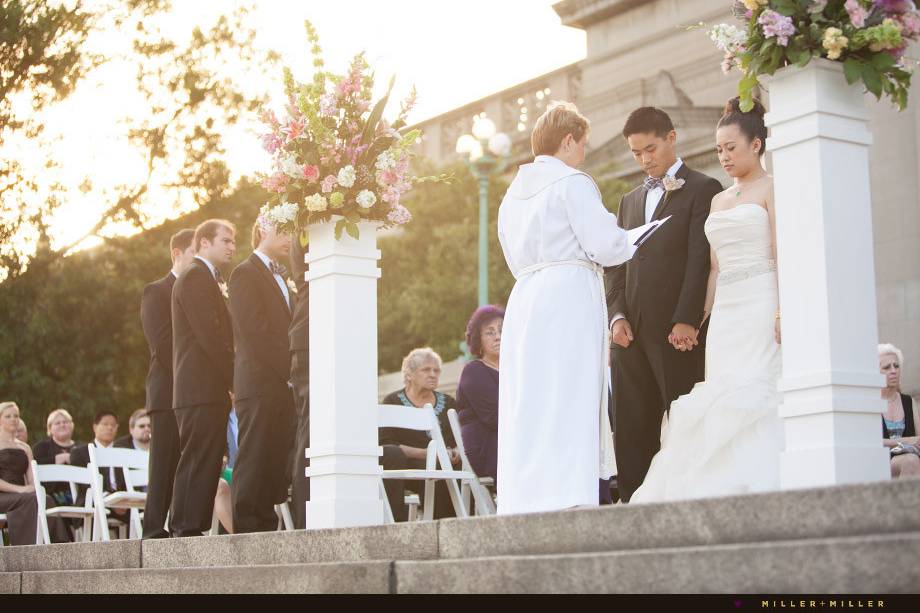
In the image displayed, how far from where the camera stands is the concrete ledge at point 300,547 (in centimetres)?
548

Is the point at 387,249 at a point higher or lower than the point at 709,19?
lower

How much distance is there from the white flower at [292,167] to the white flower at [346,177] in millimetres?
242

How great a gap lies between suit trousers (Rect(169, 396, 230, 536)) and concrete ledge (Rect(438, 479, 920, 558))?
3372 mm

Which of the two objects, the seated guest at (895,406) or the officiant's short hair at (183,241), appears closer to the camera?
the seated guest at (895,406)

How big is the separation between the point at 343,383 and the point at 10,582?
3171mm

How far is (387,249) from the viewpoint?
32.1 metres

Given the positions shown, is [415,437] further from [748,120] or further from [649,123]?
[748,120]

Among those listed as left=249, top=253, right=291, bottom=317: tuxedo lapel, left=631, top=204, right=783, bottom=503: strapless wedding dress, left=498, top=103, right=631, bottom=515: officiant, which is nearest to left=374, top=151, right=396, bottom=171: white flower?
left=498, top=103, right=631, bottom=515: officiant

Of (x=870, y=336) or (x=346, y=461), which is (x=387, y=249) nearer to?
(x=346, y=461)

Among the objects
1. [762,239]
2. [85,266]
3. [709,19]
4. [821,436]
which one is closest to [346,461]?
[762,239]

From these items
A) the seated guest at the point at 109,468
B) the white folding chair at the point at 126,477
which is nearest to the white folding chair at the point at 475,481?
the white folding chair at the point at 126,477

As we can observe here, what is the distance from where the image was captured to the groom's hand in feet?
24.1

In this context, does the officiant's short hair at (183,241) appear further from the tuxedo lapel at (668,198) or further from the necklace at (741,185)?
the necklace at (741,185)
